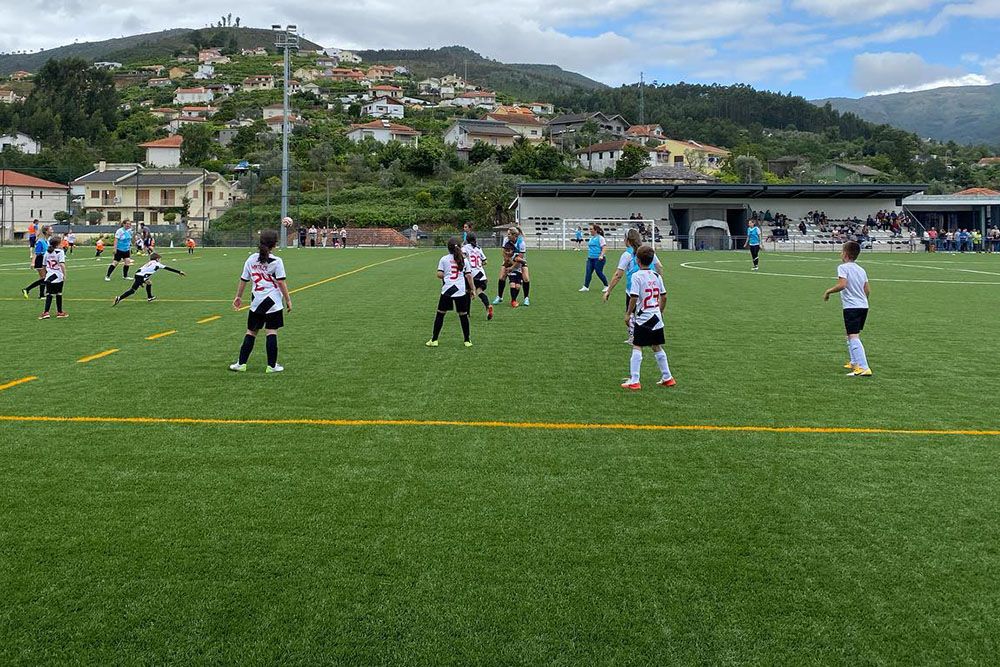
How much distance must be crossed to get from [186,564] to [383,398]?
4.53 m

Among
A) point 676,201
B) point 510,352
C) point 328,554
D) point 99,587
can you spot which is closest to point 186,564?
point 99,587

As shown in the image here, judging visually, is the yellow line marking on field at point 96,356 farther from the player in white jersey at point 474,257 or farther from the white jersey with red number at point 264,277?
the player in white jersey at point 474,257

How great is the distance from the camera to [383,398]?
30.0ft

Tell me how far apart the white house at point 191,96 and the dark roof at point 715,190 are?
13743 cm

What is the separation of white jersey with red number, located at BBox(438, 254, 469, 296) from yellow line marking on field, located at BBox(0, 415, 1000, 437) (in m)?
4.87

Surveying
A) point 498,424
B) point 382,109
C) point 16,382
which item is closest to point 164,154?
Answer: point 382,109

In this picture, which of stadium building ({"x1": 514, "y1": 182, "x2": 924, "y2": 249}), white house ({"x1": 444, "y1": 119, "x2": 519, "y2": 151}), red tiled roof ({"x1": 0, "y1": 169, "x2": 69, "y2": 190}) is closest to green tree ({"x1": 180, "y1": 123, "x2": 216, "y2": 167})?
red tiled roof ({"x1": 0, "y1": 169, "x2": 69, "y2": 190})

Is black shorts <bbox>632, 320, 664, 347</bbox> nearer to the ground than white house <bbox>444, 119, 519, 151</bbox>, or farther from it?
nearer to the ground

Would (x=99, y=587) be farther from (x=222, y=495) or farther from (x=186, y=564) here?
(x=222, y=495)

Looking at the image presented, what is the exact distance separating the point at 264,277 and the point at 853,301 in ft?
24.6

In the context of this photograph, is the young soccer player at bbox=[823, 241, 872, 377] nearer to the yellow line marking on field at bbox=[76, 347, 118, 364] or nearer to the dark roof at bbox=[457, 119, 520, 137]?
the yellow line marking on field at bbox=[76, 347, 118, 364]

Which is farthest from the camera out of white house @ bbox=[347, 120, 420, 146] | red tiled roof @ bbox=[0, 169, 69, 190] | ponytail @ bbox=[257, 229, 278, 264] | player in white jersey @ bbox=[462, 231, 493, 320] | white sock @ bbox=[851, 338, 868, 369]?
white house @ bbox=[347, 120, 420, 146]

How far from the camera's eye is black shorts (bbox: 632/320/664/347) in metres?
9.74

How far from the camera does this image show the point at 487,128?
445 feet
